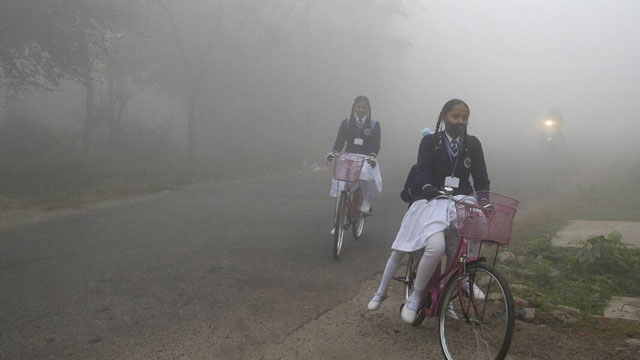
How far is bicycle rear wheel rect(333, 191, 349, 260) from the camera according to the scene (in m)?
6.77

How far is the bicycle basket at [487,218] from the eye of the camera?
11.6 feet

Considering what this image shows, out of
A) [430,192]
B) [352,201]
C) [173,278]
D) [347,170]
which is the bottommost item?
[173,278]

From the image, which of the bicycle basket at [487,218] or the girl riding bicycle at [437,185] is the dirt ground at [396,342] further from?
the bicycle basket at [487,218]

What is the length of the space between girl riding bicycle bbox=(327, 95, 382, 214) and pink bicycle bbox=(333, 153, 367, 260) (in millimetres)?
138

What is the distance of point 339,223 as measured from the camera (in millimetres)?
6891

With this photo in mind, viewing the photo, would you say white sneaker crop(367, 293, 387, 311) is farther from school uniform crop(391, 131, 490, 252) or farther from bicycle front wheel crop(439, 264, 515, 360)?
bicycle front wheel crop(439, 264, 515, 360)

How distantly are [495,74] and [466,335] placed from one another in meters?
87.5

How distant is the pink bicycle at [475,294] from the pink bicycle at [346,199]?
9.12 ft

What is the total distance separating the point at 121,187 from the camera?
1283 centimetres

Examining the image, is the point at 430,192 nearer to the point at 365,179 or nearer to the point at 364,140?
the point at 365,179

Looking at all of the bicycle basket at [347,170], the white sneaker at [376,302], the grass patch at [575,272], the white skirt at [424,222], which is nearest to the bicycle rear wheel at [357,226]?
the bicycle basket at [347,170]

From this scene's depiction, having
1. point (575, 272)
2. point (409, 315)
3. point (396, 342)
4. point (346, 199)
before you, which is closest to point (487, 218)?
point (409, 315)

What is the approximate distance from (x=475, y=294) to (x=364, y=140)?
14.0ft

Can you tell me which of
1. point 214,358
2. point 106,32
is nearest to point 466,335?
point 214,358
